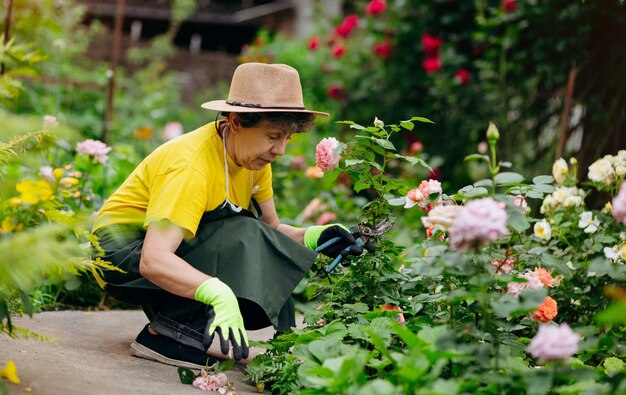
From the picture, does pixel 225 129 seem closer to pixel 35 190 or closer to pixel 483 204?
pixel 35 190

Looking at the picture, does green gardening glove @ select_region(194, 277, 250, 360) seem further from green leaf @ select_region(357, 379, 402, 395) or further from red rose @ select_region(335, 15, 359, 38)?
red rose @ select_region(335, 15, 359, 38)

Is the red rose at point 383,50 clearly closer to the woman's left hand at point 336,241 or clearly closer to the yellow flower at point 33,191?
the woman's left hand at point 336,241

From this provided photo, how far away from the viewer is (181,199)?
7.88 feet

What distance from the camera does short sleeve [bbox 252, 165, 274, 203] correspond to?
2932mm

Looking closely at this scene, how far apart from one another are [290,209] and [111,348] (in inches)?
82.6

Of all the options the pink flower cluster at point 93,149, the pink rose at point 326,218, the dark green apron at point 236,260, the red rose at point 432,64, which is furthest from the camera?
the red rose at point 432,64

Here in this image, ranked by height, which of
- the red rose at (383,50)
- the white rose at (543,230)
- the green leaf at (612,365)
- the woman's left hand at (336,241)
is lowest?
the green leaf at (612,365)

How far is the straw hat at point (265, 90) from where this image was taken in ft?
8.45

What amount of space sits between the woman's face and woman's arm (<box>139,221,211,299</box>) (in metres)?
0.35

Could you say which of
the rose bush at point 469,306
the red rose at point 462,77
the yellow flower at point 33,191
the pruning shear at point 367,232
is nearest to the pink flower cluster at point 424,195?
the rose bush at point 469,306

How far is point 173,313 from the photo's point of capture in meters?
2.58

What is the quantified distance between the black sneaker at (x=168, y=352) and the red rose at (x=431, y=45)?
3790mm

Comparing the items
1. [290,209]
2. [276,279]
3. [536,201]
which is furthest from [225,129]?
[536,201]

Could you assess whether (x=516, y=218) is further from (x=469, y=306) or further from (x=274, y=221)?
(x=274, y=221)
